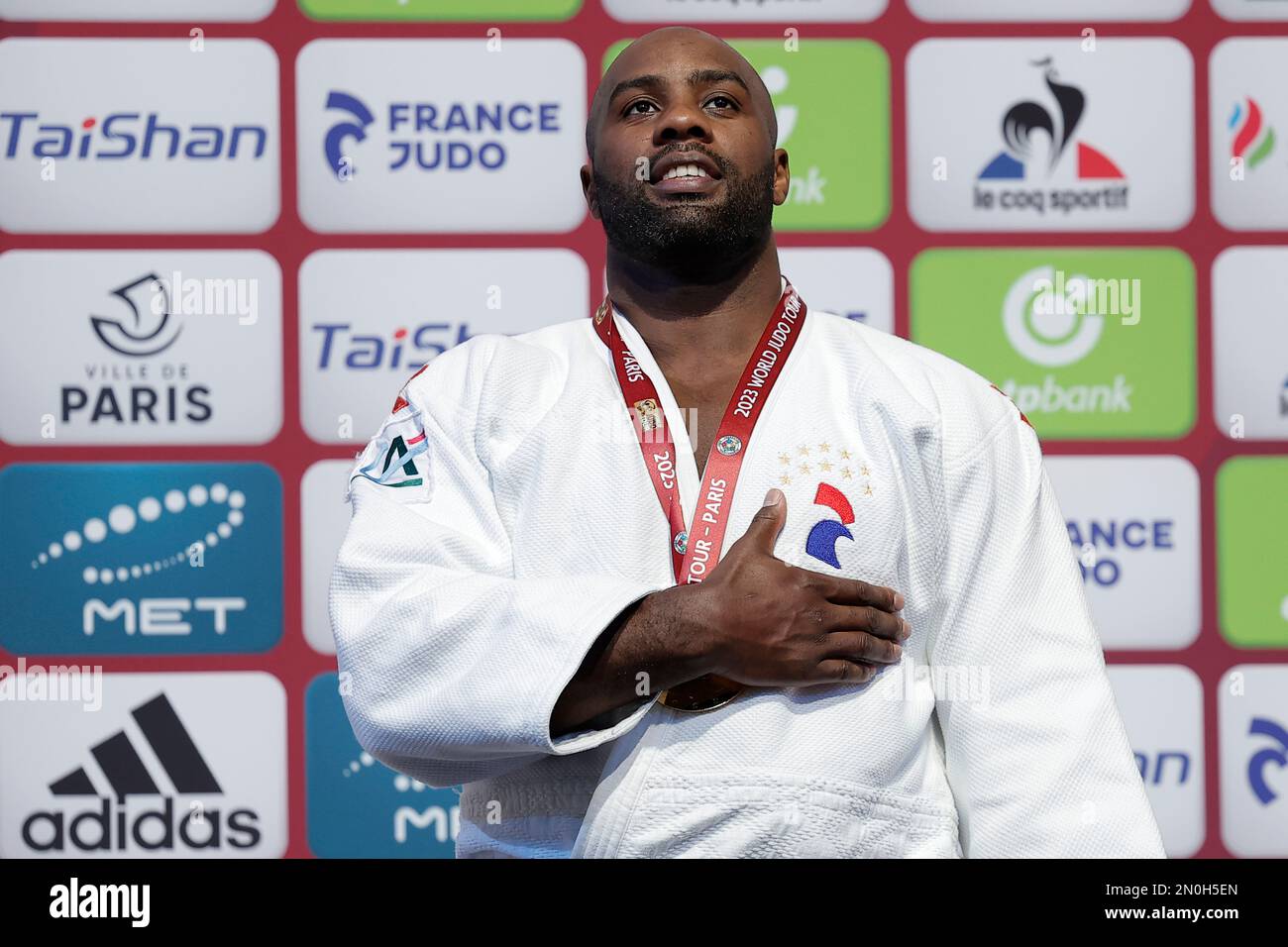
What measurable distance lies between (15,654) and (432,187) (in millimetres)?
1292

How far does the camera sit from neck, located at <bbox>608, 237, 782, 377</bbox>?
1.87 meters

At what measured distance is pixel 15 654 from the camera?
293 cm

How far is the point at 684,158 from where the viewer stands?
1830mm

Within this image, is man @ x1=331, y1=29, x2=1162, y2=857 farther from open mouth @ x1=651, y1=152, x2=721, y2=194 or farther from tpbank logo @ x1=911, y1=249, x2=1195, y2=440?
tpbank logo @ x1=911, y1=249, x2=1195, y2=440

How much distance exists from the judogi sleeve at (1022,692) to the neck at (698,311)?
33 centimetres

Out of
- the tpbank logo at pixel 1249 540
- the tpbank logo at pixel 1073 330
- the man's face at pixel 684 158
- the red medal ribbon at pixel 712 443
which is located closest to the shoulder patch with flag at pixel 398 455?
the red medal ribbon at pixel 712 443

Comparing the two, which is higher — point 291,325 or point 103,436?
point 291,325

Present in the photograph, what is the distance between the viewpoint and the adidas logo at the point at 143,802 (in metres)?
2.95

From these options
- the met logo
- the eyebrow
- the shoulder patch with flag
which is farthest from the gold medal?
the met logo

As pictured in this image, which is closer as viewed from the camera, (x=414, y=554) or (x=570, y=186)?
(x=414, y=554)

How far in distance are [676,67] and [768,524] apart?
0.68 metres

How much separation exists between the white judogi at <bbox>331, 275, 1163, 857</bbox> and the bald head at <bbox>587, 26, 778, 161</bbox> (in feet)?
1.18

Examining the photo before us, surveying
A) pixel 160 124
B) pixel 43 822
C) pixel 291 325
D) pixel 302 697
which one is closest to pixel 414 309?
pixel 291 325

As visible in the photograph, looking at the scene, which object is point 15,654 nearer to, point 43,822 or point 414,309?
point 43,822
